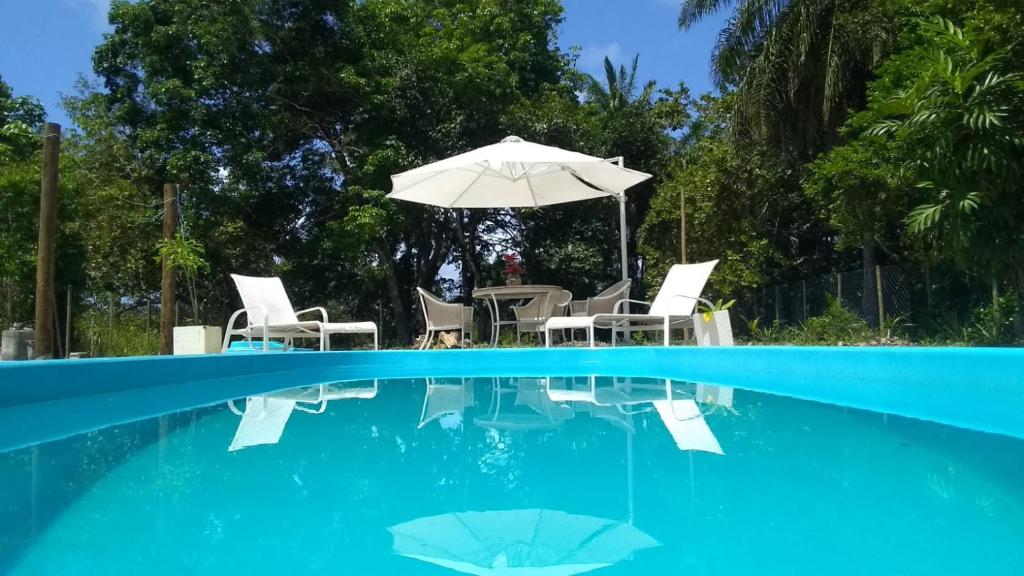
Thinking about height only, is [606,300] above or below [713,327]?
above

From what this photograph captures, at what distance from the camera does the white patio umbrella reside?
7559 millimetres

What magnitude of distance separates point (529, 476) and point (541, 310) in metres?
5.84

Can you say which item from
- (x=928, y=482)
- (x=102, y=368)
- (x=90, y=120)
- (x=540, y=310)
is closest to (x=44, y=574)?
(x=928, y=482)

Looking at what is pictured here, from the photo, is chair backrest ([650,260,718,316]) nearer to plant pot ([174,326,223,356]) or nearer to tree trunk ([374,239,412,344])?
plant pot ([174,326,223,356])

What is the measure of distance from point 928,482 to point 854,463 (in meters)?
0.30

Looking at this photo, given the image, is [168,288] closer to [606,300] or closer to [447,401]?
[606,300]

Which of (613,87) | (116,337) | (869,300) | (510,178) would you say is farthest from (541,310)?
(613,87)

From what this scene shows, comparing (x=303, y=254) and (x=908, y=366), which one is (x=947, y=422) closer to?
(x=908, y=366)

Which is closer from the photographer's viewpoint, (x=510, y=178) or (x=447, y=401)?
(x=447, y=401)

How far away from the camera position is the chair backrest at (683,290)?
269 inches

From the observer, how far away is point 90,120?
13.5 m

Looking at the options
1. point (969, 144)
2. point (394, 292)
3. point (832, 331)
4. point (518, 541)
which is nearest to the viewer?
point (518, 541)

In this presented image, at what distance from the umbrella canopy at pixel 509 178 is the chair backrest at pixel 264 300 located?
1.86 meters

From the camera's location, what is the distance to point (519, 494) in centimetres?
189
